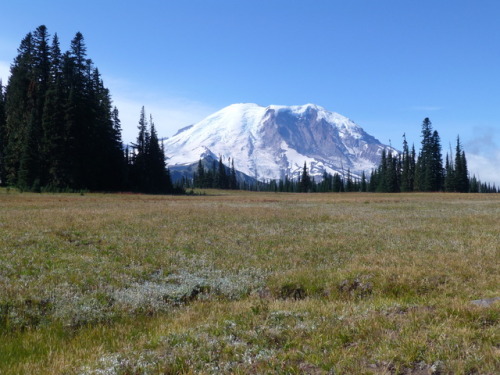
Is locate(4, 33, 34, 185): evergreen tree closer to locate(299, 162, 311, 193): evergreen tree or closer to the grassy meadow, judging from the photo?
the grassy meadow

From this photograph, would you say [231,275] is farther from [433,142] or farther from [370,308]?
[433,142]

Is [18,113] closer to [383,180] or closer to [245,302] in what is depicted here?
[245,302]

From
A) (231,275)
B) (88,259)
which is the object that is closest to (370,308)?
(231,275)

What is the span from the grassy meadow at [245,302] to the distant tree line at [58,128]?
48.4 meters

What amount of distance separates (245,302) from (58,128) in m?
68.3

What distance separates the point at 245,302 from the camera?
988 centimetres

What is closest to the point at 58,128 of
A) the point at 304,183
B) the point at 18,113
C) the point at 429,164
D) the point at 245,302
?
the point at 18,113

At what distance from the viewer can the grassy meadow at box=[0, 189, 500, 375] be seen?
5.96 metres

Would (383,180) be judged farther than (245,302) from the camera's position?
Yes

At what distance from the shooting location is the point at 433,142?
4850 inches

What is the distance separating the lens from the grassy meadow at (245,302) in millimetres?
5957

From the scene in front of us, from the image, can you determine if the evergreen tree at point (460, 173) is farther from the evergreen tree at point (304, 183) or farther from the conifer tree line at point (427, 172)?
the evergreen tree at point (304, 183)

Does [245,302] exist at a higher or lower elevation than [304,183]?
lower

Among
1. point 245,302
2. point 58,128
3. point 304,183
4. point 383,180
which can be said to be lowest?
point 245,302
